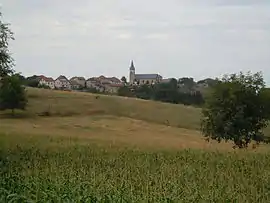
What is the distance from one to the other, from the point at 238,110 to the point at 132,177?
2429 centimetres

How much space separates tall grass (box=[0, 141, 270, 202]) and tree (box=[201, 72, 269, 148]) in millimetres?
15983

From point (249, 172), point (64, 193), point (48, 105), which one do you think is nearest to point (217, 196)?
point (64, 193)

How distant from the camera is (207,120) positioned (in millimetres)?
39969

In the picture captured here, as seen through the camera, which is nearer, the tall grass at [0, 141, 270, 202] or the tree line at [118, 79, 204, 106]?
the tall grass at [0, 141, 270, 202]

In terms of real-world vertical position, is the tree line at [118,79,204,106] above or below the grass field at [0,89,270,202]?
above

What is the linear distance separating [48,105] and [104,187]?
69.0 metres

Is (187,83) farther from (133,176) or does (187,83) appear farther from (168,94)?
(133,176)

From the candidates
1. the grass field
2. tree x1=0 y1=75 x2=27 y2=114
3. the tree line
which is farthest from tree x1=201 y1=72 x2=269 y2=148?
the tree line

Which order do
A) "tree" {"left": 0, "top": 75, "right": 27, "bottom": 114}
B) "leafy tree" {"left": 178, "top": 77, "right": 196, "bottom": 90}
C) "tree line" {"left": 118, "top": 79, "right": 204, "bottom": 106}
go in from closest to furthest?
"tree" {"left": 0, "top": 75, "right": 27, "bottom": 114} < "tree line" {"left": 118, "top": 79, "right": 204, "bottom": 106} < "leafy tree" {"left": 178, "top": 77, "right": 196, "bottom": 90}

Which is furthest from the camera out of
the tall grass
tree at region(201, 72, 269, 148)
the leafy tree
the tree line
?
the leafy tree

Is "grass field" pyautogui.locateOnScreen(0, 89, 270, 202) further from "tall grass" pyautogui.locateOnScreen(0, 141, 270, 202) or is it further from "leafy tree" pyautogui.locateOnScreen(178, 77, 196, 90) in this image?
"leafy tree" pyautogui.locateOnScreen(178, 77, 196, 90)

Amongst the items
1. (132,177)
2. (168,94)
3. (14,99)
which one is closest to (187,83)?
(168,94)

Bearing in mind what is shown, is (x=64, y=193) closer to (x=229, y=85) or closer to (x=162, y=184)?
(x=162, y=184)

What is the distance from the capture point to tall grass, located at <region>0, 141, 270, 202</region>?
10.9 m
